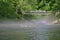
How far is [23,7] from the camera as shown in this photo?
15484 millimetres

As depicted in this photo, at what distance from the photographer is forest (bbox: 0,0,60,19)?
15.5m

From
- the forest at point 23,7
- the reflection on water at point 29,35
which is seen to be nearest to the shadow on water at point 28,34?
the reflection on water at point 29,35

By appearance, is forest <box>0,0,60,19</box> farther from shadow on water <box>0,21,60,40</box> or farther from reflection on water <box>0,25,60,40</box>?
reflection on water <box>0,25,60,40</box>

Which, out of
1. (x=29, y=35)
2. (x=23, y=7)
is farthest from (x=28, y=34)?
(x=23, y=7)

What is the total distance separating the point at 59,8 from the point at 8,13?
399 cm

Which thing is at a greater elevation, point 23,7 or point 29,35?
point 29,35

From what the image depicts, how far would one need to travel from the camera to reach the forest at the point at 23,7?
50.9 feet

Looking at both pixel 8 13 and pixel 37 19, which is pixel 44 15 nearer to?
pixel 37 19

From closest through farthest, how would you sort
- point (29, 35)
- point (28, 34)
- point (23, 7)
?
point (29, 35) → point (28, 34) → point (23, 7)

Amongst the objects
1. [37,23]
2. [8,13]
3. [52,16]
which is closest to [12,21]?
[8,13]

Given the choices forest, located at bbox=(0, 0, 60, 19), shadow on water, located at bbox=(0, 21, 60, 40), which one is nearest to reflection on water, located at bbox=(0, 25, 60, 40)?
shadow on water, located at bbox=(0, 21, 60, 40)

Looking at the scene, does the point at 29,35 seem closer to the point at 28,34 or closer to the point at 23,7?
the point at 28,34

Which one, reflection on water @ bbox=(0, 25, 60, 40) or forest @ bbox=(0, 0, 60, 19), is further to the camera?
forest @ bbox=(0, 0, 60, 19)

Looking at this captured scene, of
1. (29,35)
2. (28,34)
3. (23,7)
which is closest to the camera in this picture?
(29,35)
